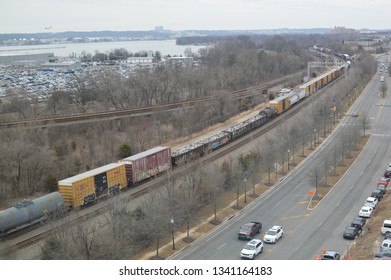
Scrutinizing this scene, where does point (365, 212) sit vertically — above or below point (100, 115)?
below

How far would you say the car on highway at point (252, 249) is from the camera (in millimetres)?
10914

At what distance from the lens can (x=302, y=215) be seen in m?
14.1

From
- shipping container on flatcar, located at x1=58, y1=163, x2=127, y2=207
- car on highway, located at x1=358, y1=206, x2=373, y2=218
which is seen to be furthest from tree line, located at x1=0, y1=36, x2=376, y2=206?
car on highway, located at x1=358, y1=206, x2=373, y2=218

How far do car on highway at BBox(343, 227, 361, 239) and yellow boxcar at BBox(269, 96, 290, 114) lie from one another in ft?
60.0

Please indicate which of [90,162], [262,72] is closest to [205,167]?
[90,162]

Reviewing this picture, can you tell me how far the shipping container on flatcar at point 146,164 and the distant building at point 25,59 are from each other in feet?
200

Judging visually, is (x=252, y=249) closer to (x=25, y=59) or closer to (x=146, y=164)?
(x=146, y=164)

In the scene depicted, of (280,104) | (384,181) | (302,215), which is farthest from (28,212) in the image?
(280,104)

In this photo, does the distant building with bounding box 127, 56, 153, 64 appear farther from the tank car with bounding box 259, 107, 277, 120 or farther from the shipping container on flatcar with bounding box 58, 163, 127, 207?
the shipping container on flatcar with bounding box 58, 163, 127, 207

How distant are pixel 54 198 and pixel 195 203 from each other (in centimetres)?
387

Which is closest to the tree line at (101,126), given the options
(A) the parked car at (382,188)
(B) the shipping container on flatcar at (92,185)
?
(B) the shipping container on flatcar at (92,185)

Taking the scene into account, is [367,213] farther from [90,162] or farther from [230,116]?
[230,116]

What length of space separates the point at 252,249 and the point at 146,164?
688 cm

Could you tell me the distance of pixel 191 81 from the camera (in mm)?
37281
